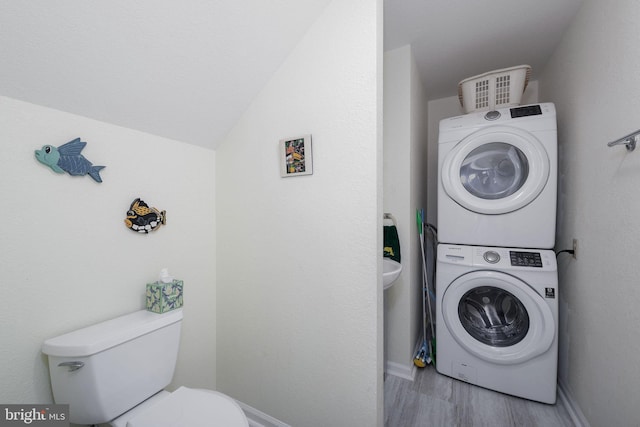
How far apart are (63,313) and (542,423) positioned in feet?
7.91

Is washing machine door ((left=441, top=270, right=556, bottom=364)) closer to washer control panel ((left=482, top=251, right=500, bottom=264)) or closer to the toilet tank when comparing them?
washer control panel ((left=482, top=251, right=500, bottom=264))

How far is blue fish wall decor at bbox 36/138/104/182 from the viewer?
2.82 feet

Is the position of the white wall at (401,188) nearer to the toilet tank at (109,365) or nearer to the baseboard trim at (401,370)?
the baseboard trim at (401,370)

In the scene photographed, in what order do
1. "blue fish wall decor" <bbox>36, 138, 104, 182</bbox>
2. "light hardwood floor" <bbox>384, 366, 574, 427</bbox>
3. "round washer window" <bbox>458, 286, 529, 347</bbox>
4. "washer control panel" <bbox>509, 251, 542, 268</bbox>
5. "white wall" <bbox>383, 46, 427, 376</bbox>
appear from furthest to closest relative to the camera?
"white wall" <bbox>383, 46, 427, 376</bbox>
"round washer window" <bbox>458, 286, 529, 347</bbox>
"washer control panel" <bbox>509, 251, 542, 268</bbox>
"light hardwood floor" <bbox>384, 366, 574, 427</bbox>
"blue fish wall decor" <bbox>36, 138, 104, 182</bbox>

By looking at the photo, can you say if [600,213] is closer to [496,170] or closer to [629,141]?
[629,141]

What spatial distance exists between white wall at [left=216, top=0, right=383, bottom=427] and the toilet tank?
0.44 metres

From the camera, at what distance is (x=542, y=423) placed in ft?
4.34

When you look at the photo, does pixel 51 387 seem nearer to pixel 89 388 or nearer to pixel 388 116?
pixel 89 388

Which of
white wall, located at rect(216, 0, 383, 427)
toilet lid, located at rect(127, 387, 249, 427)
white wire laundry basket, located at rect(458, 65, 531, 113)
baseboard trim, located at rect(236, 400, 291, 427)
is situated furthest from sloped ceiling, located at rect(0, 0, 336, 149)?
baseboard trim, located at rect(236, 400, 291, 427)

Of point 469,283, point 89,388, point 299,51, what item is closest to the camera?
point 89,388

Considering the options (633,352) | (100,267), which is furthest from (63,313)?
(633,352)

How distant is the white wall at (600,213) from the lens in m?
0.96

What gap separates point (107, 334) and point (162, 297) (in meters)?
0.22

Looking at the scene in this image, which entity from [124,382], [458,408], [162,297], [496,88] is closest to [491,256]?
[458,408]
